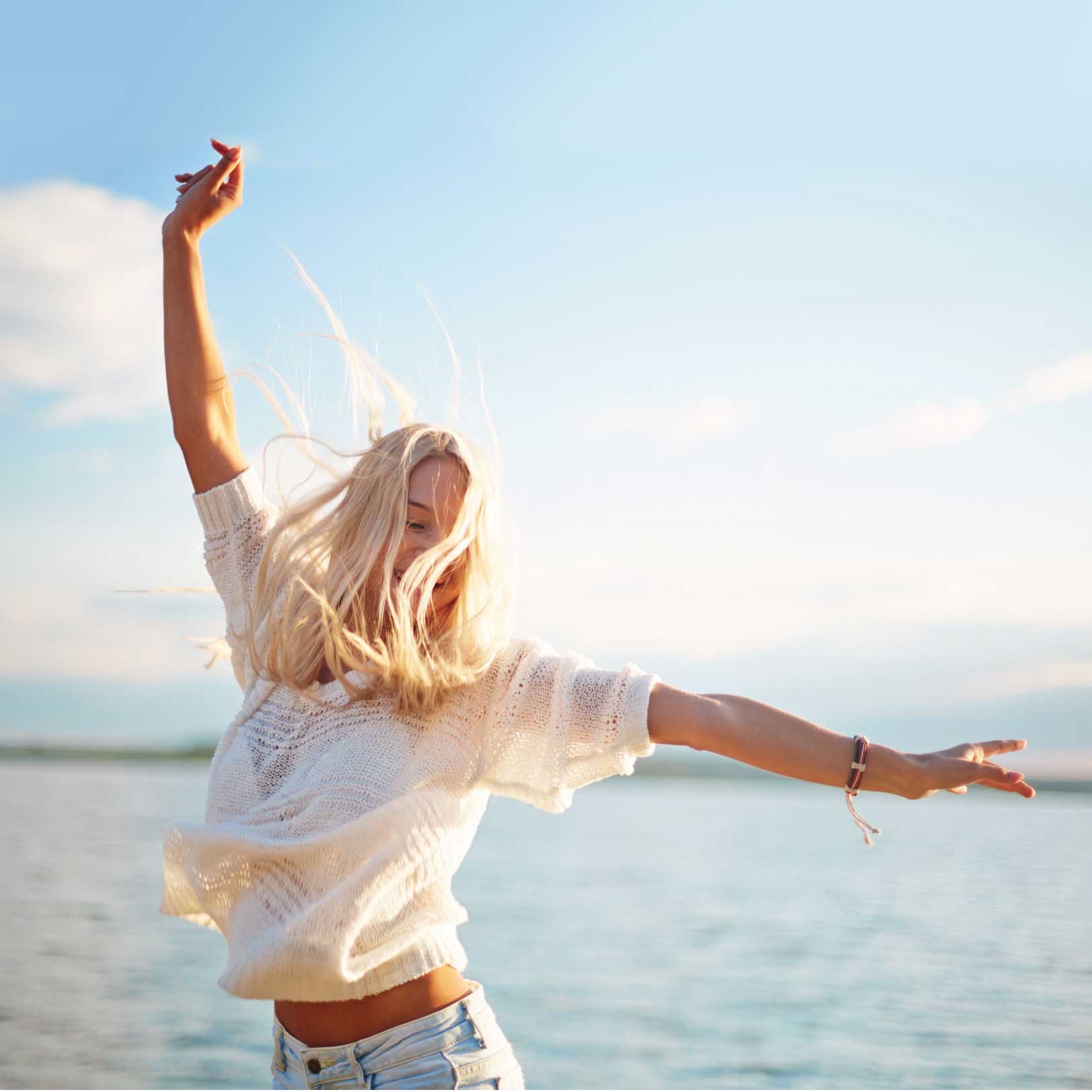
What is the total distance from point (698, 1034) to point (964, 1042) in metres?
1.34

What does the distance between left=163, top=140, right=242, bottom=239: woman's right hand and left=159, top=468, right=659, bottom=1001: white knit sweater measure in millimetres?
949

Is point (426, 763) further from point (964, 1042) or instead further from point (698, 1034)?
point (964, 1042)

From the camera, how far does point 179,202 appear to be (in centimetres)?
216

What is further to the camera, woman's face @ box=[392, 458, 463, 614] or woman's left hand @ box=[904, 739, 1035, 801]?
woman's face @ box=[392, 458, 463, 614]

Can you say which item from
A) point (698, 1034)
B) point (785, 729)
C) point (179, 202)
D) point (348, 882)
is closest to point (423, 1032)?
point (348, 882)

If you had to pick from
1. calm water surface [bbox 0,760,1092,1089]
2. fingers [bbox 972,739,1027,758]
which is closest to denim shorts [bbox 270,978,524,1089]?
→ fingers [bbox 972,739,1027,758]

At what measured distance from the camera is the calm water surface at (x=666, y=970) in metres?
5.30

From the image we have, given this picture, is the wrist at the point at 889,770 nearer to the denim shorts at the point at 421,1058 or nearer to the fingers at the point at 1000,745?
the fingers at the point at 1000,745

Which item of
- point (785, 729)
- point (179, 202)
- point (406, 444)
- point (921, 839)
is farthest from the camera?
point (921, 839)

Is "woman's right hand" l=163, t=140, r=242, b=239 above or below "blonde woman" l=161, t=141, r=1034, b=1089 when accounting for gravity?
above

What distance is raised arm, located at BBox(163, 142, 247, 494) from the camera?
2.09 metres

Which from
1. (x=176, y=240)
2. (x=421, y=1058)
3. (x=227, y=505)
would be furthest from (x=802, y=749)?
(x=176, y=240)

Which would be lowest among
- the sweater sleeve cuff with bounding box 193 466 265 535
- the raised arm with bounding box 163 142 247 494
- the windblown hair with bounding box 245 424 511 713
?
the windblown hair with bounding box 245 424 511 713

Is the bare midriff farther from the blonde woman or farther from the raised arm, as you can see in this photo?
the raised arm
